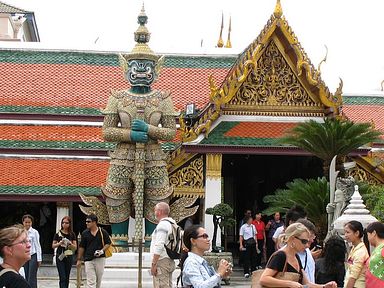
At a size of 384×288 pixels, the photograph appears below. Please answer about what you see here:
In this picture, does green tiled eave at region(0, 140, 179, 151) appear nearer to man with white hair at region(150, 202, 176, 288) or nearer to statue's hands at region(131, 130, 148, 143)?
statue's hands at region(131, 130, 148, 143)

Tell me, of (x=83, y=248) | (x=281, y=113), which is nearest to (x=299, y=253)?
(x=83, y=248)

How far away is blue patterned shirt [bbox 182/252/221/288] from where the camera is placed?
715cm

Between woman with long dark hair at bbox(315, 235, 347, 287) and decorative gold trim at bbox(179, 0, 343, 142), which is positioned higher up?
decorative gold trim at bbox(179, 0, 343, 142)

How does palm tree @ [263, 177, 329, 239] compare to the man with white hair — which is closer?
the man with white hair

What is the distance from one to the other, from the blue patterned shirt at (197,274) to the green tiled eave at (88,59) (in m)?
19.7

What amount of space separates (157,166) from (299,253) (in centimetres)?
1032

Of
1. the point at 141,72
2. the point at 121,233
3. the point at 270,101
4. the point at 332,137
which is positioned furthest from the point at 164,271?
the point at 270,101

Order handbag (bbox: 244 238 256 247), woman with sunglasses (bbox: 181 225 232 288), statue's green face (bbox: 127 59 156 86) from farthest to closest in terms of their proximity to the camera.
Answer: handbag (bbox: 244 238 256 247), statue's green face (bbox: 127 59 156 86), woman with sunglasses (bbox: 181 225 232 288)

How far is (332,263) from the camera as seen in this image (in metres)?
8.63

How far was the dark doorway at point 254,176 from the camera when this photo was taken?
1019 inches

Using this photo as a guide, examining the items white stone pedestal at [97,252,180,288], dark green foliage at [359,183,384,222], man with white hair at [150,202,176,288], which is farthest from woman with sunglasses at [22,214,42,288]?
dark green foliage at [359,183,384,222]

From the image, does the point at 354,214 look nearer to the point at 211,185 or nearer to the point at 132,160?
the point at 132,160

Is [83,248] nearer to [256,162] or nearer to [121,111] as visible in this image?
[121,111]

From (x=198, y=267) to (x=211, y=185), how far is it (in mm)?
15028
